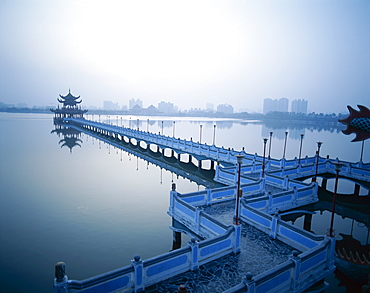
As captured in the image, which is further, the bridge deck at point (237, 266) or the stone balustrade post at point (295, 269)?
the bridge deck at point (237, 266)

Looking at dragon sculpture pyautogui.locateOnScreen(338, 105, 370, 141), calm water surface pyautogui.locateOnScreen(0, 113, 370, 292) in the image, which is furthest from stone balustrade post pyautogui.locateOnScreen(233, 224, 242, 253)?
calm water surface pyautogui.locateOnScreen(0, 113, 370, 292)

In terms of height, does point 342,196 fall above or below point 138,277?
below

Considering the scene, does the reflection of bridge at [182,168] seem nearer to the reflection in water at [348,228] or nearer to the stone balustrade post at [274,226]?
the reflection in water at [348,228]

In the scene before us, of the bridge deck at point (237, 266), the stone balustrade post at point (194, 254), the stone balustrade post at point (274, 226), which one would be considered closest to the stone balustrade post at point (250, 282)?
the bridge deck at point (237, 266)

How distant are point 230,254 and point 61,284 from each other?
19.9ft

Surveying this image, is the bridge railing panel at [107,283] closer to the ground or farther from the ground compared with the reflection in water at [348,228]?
farther from the ground

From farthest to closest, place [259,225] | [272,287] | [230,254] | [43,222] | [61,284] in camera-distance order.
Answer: [43,222], [259,225], [230,254], [272,287], [61,284]

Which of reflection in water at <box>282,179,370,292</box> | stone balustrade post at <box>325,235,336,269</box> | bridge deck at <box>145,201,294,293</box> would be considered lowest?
reflection in water at <box>282,179,370,292</box>

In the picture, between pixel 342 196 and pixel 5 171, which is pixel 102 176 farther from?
pixel 342 196

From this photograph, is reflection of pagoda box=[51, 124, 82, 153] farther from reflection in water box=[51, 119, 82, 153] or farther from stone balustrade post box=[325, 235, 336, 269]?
stone balustrade post box=[325, 235, 336, 269]

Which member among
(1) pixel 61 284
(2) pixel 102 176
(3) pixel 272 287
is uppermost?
(1) pixel 61 284

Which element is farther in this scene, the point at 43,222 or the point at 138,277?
the point at 43,222

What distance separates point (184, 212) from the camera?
1258 centimetres

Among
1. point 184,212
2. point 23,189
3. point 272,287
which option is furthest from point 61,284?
point 23,189
